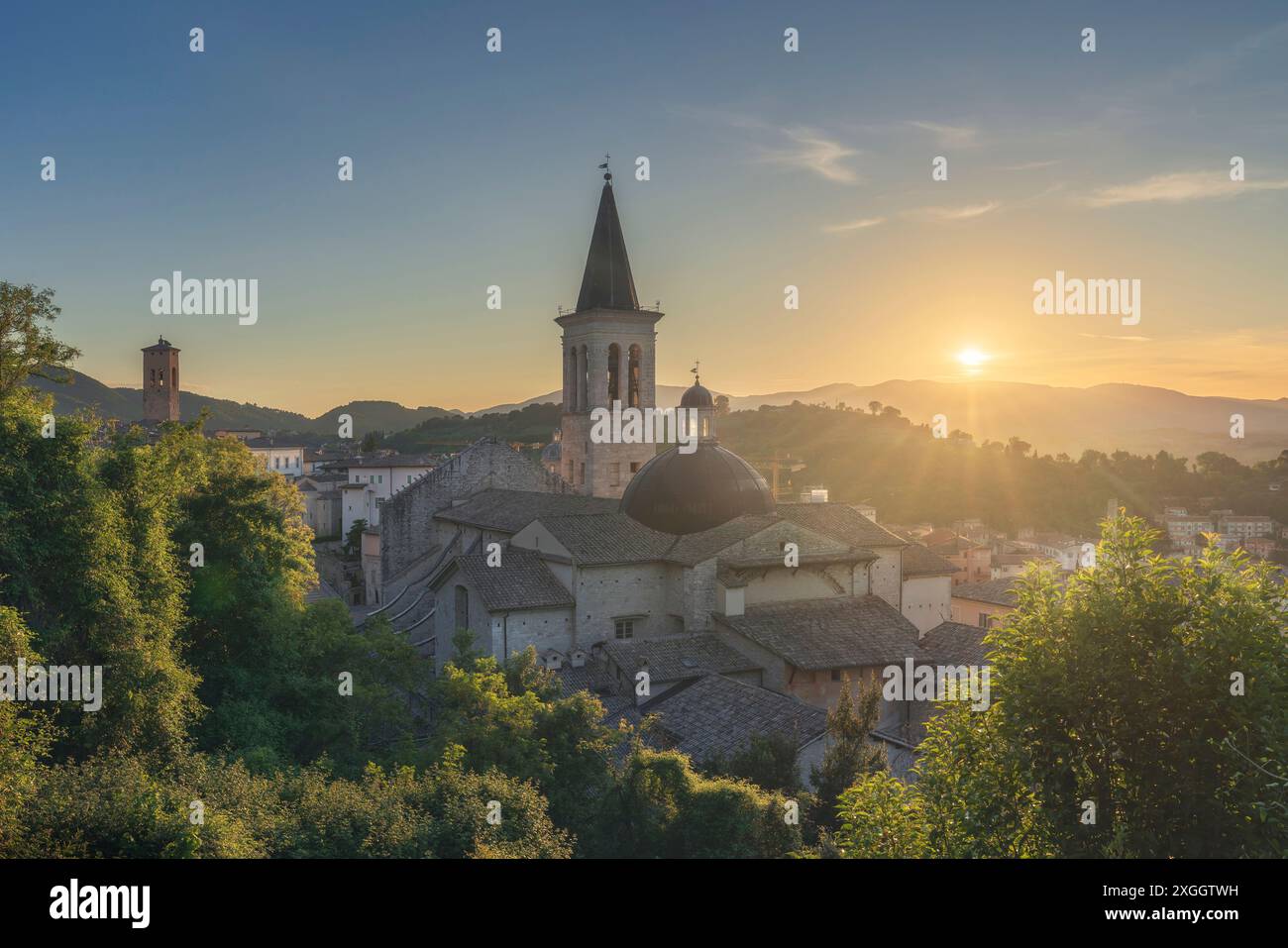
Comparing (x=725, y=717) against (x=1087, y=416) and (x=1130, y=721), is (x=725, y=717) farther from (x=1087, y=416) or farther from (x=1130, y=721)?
(x=1087, y=416)

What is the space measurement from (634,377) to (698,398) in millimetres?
7080

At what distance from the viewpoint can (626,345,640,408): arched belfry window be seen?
148ft

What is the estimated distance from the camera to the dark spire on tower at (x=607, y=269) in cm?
4406

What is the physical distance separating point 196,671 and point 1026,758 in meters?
19.3

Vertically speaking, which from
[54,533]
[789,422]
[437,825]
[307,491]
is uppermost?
[789,422]

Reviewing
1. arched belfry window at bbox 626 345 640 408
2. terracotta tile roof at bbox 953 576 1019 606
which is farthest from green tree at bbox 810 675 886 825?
arched belfry window at bbox 626 345 640 408

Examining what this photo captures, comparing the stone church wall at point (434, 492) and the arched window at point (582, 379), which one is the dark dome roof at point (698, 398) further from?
the stone church wall at point (434, 492)

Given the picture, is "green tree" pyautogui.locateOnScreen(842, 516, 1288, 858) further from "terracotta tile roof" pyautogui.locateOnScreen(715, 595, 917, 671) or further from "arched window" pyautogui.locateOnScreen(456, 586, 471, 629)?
"arched window" pyautogui.locateOnScreen(456, 586, 471, 629)

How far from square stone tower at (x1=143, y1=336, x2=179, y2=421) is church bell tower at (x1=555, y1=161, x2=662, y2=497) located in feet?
151

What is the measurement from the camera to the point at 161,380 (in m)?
78.1
